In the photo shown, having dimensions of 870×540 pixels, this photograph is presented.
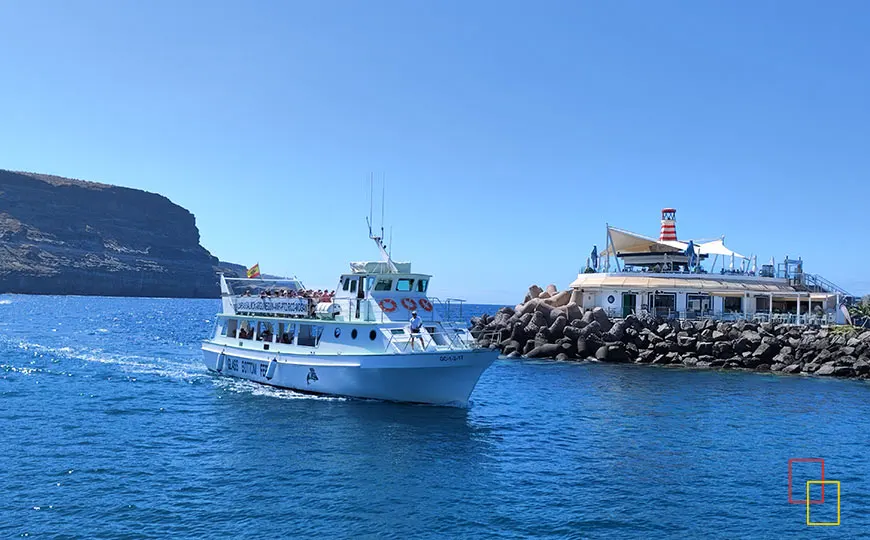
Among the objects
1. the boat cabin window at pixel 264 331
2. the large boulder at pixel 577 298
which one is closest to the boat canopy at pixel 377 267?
the boat cabin window at pixel 264 331

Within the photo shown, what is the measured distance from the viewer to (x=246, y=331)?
36094 millimetres

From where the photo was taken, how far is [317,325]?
31312 mm

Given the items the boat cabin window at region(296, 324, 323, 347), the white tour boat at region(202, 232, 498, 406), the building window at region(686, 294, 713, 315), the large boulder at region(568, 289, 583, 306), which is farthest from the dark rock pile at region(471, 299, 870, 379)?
the boat cabin window at region(296, 324, 323, 347)

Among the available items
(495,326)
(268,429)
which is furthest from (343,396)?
(495,326)

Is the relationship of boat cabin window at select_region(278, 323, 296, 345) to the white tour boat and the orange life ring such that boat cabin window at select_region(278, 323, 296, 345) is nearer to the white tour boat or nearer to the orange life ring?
the white tour boat

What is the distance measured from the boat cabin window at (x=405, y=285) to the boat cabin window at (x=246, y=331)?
943 cm

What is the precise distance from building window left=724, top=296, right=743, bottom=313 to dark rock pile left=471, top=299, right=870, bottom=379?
4.37 metres

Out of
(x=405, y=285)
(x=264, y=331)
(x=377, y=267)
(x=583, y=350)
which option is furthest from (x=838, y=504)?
(x=583, y=350)

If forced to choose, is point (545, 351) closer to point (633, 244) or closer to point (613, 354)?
point (613, 354)

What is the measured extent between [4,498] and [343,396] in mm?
14662

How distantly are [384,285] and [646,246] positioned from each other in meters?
36.7

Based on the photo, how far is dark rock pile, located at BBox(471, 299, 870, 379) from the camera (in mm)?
40781

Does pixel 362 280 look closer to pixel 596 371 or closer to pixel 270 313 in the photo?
pixel 270 313

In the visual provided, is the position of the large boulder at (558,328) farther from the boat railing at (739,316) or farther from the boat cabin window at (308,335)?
the boat cabin window at (308,335)
